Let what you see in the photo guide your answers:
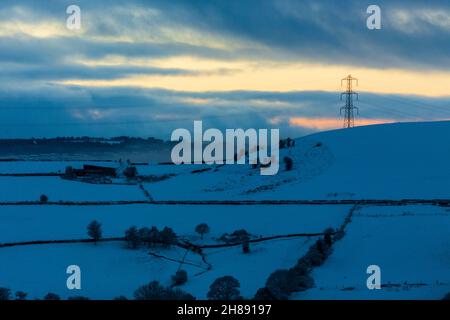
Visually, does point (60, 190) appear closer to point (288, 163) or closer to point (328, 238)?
point (288, 163)

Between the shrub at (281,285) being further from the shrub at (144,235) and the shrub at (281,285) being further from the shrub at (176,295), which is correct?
the shrub at (144,235)

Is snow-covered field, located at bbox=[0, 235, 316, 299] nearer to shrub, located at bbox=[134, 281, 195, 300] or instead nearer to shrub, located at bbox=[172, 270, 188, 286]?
shrub, located at bbox=[172, 270, 188, 286]

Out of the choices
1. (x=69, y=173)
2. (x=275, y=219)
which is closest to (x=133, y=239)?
(x=275, y=219)

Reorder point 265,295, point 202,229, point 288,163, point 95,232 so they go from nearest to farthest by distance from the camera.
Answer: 1. point 265,295
2. point 95,232
3. point 202,229
4. point 288,163

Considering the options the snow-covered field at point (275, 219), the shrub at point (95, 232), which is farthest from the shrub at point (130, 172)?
the shrub at point (95, 232)

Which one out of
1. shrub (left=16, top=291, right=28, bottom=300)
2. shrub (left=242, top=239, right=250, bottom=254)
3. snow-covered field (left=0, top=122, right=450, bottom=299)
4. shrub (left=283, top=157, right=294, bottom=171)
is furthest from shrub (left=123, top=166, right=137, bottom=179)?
shrub (left=16, top=291, right=28, bottom=300)
